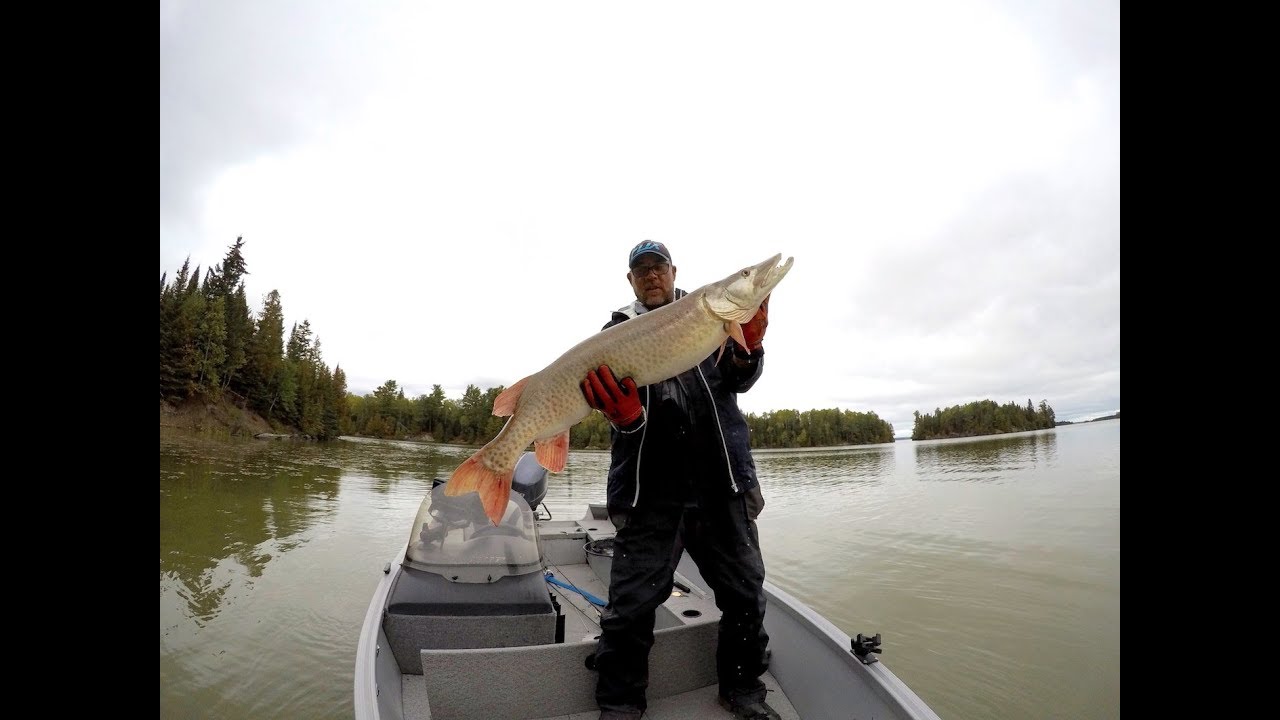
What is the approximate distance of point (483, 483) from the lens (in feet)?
8.14

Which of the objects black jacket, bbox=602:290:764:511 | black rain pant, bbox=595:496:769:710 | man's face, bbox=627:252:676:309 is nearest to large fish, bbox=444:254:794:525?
black jacket, bbox=602:290:764:511

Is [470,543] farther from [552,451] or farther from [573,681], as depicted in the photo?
[552,451]

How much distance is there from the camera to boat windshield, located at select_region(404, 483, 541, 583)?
11.2ft

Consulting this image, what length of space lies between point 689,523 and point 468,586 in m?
1.61

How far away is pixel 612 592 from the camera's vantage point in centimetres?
→ 272

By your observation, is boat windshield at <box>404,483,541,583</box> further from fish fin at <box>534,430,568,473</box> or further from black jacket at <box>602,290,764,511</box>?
black jacket at <box>602,290,764,511</box>

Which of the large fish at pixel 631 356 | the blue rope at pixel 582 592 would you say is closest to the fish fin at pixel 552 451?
the large fish at pixel 631 356

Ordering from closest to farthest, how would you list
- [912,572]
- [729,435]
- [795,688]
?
[729,435] → [795,688] → [912,572]

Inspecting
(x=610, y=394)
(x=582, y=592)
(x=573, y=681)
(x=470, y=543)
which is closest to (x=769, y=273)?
(x=610, y=394)
